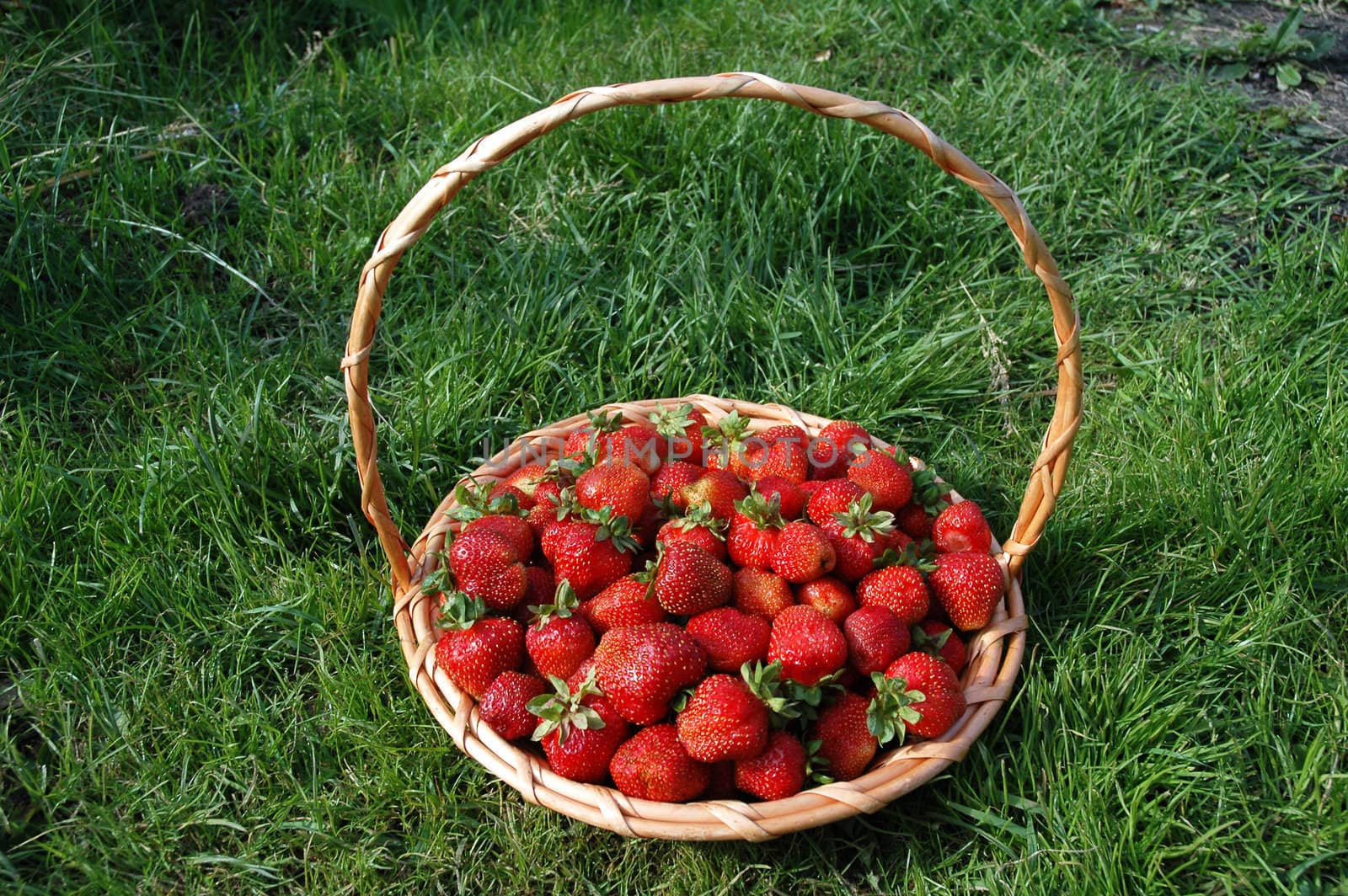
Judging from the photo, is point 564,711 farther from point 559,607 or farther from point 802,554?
point 802,554

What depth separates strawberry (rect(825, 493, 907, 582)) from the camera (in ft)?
6.20

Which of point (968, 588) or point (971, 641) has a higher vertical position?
point (968, 588)

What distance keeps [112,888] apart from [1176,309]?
260 cm

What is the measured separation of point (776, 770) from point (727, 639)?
209mm

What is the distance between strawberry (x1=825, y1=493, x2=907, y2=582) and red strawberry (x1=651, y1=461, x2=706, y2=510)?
0.27 m

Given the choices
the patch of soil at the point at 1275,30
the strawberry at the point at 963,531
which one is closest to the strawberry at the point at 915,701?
the strawberry at the point at 963,531

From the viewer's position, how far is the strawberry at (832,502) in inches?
76.2

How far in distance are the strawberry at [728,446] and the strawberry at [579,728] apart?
0.60 m

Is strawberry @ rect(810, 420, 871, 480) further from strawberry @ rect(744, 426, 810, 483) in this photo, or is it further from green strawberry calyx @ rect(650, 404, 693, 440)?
green strawberry calyx @ rect(650, 404, 693, 440)

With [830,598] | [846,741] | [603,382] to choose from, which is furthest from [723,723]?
[603,382]

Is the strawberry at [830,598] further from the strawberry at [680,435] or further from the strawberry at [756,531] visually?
the strawberry at [680,435]

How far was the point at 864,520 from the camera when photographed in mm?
1897

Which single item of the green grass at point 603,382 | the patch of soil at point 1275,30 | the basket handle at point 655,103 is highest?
the basket handle at point 655,103

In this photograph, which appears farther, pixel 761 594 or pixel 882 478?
pixel 882 478
